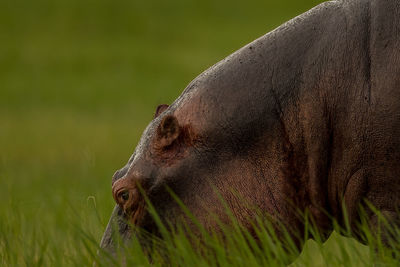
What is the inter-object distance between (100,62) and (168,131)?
2036 centimetres

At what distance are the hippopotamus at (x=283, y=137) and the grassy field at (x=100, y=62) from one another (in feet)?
26.2

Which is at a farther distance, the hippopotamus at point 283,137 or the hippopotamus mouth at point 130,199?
the hippopotamus mouth at point 130,199

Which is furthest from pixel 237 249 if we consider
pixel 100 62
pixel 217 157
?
pixel 100 62

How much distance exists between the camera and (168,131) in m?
3.80

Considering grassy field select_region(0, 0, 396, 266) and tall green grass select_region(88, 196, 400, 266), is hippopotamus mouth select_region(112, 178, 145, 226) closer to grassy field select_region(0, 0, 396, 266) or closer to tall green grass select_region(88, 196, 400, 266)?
tall green grass select_region(88, 196, 400, 266)

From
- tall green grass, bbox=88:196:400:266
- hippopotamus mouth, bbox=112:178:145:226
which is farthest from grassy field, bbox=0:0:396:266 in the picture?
tall green grass, bbox=88:196:400:266

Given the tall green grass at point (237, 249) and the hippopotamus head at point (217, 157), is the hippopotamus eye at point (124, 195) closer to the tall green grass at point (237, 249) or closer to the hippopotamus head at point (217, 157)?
the hippopotamus head at point (217, 157)

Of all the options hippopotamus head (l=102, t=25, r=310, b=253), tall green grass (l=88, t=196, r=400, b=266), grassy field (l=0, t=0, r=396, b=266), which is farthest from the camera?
grassy field (l=0, t=0, r=396, b=266)

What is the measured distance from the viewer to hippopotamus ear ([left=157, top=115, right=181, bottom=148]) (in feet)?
12.4

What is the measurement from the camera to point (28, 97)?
20.5m

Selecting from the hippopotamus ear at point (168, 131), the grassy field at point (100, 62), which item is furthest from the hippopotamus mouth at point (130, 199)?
the grassy field at point (100, 62)

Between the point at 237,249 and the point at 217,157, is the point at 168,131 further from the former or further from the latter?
the point at 237,249

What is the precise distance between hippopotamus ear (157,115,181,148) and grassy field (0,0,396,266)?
798cm

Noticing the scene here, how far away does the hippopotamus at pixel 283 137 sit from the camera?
11.8 feet
